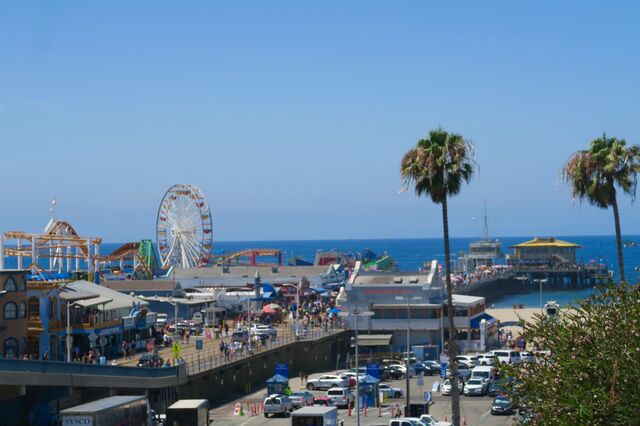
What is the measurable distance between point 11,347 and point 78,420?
14514mm

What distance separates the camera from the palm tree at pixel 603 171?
4053 centimetres

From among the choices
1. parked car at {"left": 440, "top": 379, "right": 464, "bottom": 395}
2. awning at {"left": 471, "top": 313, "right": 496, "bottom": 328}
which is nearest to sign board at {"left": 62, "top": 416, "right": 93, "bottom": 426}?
parked car at {"left": 440, "top": 379, "right": 464, "bottom": 395}

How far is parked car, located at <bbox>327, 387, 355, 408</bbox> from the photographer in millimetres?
52644

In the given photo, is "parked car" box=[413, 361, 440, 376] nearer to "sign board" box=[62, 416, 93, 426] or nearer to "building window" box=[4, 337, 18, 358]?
"building window" box=[4, 337, 18, 358]

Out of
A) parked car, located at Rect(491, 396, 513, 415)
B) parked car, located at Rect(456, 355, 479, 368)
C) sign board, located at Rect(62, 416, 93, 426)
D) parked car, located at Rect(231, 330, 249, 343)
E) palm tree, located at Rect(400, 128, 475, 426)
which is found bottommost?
parked car, located at Rect(491, 396, 513, 415)

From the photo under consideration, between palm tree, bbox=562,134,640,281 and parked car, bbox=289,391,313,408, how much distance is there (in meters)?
17.7

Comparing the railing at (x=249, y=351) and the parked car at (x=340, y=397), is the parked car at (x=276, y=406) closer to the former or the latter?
the parked car at (x=340, y=397)

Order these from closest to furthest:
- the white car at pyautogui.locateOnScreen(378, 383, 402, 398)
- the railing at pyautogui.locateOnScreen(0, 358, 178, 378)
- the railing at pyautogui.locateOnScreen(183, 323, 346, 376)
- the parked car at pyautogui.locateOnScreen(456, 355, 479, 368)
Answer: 1. the railing at pyautogui.locateOnScreen(0, 358, 178, 378)
2. the white car at pyautogui.locateOnScreen(378, 383, 402, 398)
3. the railing at pyautogui.locateOnScreen(183, 323, 346, 376)
4. the parked car at pyautogui.locateOnScreen(456, 355, 479, 368)

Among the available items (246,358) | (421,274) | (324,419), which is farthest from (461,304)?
(324,419)

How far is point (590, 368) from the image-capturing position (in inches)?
932

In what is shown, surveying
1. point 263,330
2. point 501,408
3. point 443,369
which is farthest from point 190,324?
point 501,408

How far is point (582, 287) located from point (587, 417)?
17026 cm

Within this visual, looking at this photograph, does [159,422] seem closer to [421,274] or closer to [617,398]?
[617,398]

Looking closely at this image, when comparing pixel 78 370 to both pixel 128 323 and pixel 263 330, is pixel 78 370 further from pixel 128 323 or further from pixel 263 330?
pixel 263 330
